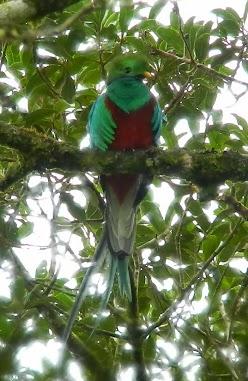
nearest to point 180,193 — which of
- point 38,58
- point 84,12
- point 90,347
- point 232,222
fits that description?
point 232,222

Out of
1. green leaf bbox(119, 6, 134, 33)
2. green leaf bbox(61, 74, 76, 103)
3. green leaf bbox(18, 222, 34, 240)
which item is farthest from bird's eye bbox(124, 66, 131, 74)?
green leaf bbox(18, 222, 34, 240)

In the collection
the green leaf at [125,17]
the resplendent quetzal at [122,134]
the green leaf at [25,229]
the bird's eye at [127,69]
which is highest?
the green leaf at [125,17]

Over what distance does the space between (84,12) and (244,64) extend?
6.34ft

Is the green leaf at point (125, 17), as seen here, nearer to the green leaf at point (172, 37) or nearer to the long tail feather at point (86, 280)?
the green leaf at point (172, 37)

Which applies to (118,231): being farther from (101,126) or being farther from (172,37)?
(172,37)

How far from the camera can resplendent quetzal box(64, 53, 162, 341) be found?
3.93m

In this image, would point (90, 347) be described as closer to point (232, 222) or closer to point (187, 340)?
point (187, 340)

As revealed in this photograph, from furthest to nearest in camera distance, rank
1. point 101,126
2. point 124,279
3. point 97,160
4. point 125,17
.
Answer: point 125,17 < point 101,126 < point 124,279 < point 97,160

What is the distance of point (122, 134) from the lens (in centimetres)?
411

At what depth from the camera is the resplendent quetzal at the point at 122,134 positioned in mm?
3934

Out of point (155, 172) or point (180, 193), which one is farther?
point (180, 193)

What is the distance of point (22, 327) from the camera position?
1.75 m

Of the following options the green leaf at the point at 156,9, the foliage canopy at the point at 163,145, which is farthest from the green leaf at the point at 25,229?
the green leaf at the point at 156,9

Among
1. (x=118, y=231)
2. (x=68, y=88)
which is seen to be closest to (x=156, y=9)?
(x=68, y=88)
